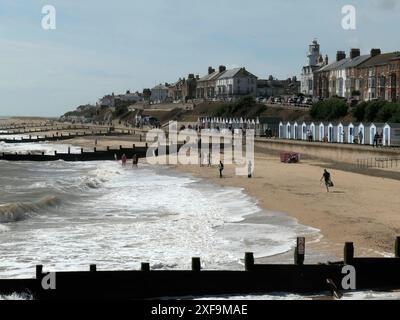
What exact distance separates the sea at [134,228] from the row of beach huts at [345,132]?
2026cm

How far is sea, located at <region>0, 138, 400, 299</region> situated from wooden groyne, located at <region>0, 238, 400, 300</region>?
1.49 feet

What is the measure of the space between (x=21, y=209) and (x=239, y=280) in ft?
50.8

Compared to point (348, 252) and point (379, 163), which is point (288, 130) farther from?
point (348, 252)

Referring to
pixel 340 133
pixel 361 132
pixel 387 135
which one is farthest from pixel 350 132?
pixel 387 135

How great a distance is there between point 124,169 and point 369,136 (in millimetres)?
22774

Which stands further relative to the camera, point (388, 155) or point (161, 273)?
point (388, 155)

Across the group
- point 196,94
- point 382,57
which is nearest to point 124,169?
point 382,57

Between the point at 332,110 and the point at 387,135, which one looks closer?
the point at 387,135

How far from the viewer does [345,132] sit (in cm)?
5822

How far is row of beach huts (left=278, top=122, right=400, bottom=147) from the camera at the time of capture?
50034 millimetres

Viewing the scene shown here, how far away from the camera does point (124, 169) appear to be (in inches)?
2068

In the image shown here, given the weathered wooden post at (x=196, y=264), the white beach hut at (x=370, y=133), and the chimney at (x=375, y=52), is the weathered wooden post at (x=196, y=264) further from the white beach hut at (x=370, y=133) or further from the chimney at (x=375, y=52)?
the chimney at (x=375, y=52)

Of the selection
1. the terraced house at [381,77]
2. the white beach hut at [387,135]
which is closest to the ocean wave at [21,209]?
the white beach hut at [387,135]
